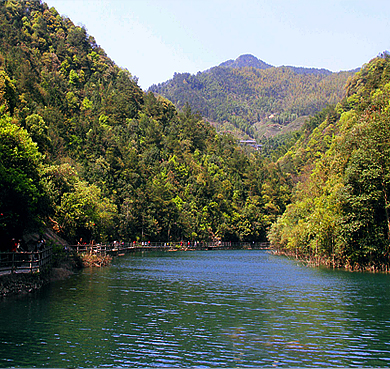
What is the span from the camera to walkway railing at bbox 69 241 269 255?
66938 millimetres

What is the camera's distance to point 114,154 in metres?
125

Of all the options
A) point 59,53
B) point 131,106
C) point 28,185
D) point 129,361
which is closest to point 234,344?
point 129,361

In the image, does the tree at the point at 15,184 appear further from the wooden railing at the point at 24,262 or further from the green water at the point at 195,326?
the green water at the point at 195,326

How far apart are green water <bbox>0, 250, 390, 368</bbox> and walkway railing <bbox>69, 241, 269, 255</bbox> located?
85.8 ft

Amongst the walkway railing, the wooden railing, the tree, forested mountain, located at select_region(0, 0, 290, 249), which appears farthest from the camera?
forested mountain, located at select_region(0, 0, 290, 249)

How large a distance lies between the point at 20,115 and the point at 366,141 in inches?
2228

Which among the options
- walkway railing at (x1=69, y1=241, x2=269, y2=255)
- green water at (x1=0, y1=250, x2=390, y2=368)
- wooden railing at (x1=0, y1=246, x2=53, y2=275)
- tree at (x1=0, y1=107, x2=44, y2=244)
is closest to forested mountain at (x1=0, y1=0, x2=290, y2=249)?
walkway railing at (x1=69, y1=241, x2=269, y2=255)

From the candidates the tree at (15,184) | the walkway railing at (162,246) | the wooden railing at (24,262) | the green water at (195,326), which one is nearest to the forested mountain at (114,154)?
the walkway railing at (162,246)

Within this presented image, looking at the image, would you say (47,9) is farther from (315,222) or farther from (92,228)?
(315,222)

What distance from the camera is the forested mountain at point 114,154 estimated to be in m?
76.1

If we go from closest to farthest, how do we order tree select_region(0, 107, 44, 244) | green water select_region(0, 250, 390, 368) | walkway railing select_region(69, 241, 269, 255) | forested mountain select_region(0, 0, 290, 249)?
green water select_region(0, 250, 390, 368)
tree select_region(0, 107, 44, 244)
walkway railing select_region(69, 241, 269, 255)
forested mountain select_region(0, 0, 290, 249)

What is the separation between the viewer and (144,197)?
4665 inches

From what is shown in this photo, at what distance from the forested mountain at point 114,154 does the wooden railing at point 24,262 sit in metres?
9.42

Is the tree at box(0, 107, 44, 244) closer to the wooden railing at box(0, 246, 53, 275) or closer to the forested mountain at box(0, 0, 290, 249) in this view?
the wooden railing at box(0, 246, 53, 275)
